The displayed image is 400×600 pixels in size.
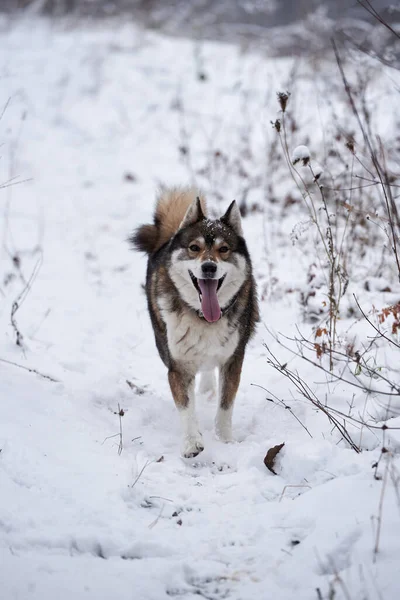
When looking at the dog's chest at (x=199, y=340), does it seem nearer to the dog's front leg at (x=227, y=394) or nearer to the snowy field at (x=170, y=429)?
the dog's front leg at (x=227, y=394)

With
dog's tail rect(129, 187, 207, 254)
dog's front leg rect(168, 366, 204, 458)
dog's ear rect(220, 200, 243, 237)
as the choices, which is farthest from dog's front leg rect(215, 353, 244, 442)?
dog's tail rect(129, 187, 207, 254)

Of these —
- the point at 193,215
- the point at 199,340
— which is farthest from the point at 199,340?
the point at 193,215

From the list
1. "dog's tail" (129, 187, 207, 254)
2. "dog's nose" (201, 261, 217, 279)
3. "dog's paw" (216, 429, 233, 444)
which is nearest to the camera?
"dog's nose" (201, 261, 217, 279)

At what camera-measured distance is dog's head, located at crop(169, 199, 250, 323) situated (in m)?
3.27

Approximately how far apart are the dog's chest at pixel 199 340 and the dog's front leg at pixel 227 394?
9cm

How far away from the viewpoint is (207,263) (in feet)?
10.5

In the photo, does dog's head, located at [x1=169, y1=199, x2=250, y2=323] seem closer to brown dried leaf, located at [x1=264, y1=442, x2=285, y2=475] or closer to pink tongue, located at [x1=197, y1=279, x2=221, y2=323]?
pink tongue, located at [x1=197, y1=279, x2=221, y2=323]

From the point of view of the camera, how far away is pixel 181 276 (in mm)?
3393

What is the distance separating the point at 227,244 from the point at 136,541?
2.00m

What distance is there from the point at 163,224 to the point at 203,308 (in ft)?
3.57

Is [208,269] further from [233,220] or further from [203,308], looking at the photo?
[233,220]

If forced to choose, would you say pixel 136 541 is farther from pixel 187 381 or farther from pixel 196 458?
pixel 187 381

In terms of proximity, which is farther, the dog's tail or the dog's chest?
the dog's tail

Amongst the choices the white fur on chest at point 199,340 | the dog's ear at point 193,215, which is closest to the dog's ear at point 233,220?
the dog's ear at point 193,215
